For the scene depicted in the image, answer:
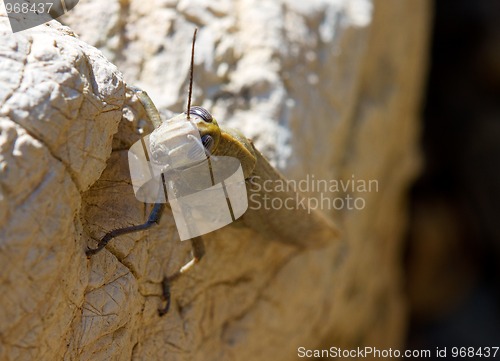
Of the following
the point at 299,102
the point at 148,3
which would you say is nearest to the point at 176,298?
the point at 299,102

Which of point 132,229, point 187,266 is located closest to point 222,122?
point 187,266

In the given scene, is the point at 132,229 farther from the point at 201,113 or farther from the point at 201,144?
the point at 201,113

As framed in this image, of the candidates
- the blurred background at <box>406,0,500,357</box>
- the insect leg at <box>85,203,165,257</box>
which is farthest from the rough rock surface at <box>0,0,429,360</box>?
the blurred background at <box>406,0,500,357</box>

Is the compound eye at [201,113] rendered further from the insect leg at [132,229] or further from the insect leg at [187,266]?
the insect leg at [187,266]

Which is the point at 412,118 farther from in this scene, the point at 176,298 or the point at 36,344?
the point at 36,344

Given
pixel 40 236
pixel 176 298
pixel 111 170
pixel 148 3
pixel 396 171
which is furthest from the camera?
pixel 396 171

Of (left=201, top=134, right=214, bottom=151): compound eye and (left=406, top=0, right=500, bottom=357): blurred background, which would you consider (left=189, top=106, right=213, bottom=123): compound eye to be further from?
(left=406, top=0, right=500, bottom=357): blurred background

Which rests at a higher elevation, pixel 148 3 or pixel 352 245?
pixel 148 3
